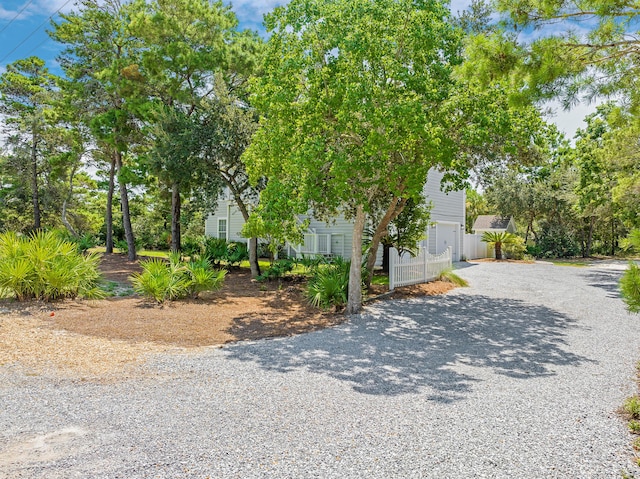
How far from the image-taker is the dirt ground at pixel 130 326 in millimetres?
6320

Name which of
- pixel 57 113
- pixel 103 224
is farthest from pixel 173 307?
pixel 103 224

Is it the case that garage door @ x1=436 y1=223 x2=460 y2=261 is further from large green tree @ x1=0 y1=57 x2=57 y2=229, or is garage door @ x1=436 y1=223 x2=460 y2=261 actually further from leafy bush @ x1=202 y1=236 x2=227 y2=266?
large green tree @ x1=0 y1=57 x2=57 y2=229

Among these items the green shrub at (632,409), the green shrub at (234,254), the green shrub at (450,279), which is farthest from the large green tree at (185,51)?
the green shrub at (632,409)

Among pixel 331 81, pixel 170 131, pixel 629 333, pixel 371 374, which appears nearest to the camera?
pixel 371 374

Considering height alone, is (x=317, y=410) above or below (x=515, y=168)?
below

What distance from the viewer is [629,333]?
8.16 m

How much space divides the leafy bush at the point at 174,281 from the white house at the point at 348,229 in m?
6.06

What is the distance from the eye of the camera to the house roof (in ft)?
113

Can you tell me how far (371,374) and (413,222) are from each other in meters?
9.22

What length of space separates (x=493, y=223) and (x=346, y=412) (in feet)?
112

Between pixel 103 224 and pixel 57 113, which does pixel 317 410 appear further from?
pixel 103 224

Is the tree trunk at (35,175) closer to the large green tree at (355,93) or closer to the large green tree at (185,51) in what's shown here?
the large green tree at (185,51)

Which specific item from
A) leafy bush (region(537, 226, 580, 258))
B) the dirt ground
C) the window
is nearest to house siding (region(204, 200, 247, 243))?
the window

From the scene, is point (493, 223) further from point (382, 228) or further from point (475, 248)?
point (382, 228)
